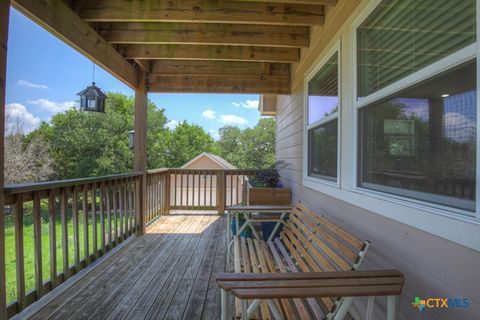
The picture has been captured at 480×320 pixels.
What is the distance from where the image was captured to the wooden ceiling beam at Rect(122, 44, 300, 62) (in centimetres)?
347

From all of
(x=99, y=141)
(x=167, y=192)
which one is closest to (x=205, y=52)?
(x=167, y=192)

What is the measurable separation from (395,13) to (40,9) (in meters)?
2.52

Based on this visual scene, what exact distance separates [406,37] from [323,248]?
50.5 inches

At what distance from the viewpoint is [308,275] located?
115 cm

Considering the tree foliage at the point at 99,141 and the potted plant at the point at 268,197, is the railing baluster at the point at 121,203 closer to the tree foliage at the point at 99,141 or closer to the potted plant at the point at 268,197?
the potted plant at the point at 268,197

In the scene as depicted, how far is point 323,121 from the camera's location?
8.38 ft

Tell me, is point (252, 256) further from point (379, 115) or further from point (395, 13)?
point (395, 13)

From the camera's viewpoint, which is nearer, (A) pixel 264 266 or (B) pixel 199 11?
(A) pixel 264 266

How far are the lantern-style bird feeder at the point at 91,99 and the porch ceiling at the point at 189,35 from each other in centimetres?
34

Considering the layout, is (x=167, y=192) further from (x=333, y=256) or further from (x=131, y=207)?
(x=333, y=256)

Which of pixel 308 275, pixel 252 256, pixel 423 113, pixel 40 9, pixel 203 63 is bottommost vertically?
pixel 252 256

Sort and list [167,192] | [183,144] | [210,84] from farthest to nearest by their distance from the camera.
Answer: [183,144] < [167,192] < [210,84]

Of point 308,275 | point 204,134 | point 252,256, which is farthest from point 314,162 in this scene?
point 204,134

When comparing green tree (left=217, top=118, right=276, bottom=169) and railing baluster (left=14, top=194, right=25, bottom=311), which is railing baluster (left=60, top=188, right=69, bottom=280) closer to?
railing baluster (left=14, top=194, right=25, bottom=311)
